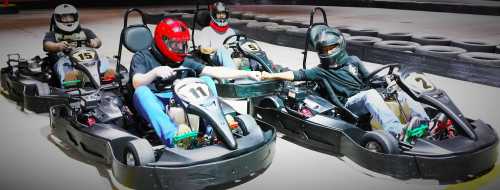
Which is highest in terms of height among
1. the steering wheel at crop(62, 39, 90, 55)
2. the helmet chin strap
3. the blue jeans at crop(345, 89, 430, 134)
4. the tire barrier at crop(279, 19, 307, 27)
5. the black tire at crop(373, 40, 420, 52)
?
the helmet chin strap

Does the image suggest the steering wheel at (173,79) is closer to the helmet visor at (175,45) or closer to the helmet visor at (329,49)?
the helmet visor at (175,45)

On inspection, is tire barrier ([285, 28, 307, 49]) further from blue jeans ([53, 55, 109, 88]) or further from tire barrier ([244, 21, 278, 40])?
blue jeans ([53, 55, 109, 88])

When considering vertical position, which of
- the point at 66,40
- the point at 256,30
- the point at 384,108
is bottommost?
the point at 256,30

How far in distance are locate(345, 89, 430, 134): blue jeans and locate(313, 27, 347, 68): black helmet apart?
1.01 feet

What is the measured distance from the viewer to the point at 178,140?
2697 mm

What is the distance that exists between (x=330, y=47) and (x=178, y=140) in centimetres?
124

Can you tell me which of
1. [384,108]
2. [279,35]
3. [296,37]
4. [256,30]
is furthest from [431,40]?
[384,108]

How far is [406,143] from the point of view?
275 cm

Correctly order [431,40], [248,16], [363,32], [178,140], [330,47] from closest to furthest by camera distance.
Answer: [178,140] < [330,47] < [431,40] < [363,32] < [248,16]

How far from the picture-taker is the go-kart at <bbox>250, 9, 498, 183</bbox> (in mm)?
2598

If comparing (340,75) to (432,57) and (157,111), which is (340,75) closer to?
(157,111)

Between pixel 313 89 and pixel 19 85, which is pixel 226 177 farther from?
pixel 19 85

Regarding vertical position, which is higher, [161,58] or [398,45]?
[161,58]

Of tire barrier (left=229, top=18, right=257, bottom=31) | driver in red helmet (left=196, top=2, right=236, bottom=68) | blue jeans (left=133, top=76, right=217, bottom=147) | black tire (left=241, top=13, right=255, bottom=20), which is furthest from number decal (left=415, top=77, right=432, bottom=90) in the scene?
black tire (left=241, top=13, right=255, bottom=20)
